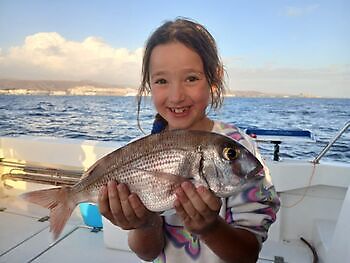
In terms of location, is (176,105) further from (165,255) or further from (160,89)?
(165,255)

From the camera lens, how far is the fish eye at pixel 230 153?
39.6 inches

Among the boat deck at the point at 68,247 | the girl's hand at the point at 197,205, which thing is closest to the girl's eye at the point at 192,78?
the girl's hand at the point at 197,205

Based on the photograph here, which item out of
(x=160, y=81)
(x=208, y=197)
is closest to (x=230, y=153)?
(x=208, y=197)

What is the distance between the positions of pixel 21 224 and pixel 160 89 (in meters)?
2.97

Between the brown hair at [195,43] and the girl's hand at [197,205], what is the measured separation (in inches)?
19.6

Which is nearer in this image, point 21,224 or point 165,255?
point 165,255

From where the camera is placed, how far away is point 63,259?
2691mm

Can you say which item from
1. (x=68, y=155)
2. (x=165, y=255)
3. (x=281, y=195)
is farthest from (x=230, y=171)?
(x=68, y=155)

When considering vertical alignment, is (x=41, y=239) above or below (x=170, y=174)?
below

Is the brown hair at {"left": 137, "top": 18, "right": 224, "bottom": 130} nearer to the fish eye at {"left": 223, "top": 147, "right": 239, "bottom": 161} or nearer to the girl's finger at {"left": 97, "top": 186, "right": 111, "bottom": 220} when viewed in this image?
the fish eye at {"left": 223, "top": 147, "right": 239, "bottom": 161}

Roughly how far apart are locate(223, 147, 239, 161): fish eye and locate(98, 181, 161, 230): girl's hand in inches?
13.5

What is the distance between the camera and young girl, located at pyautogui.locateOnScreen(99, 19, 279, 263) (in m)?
1.04

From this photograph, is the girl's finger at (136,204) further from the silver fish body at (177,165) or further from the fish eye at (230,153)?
the fish eye at (230,153)

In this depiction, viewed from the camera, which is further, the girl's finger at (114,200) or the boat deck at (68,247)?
the boat deck at (68,247)
